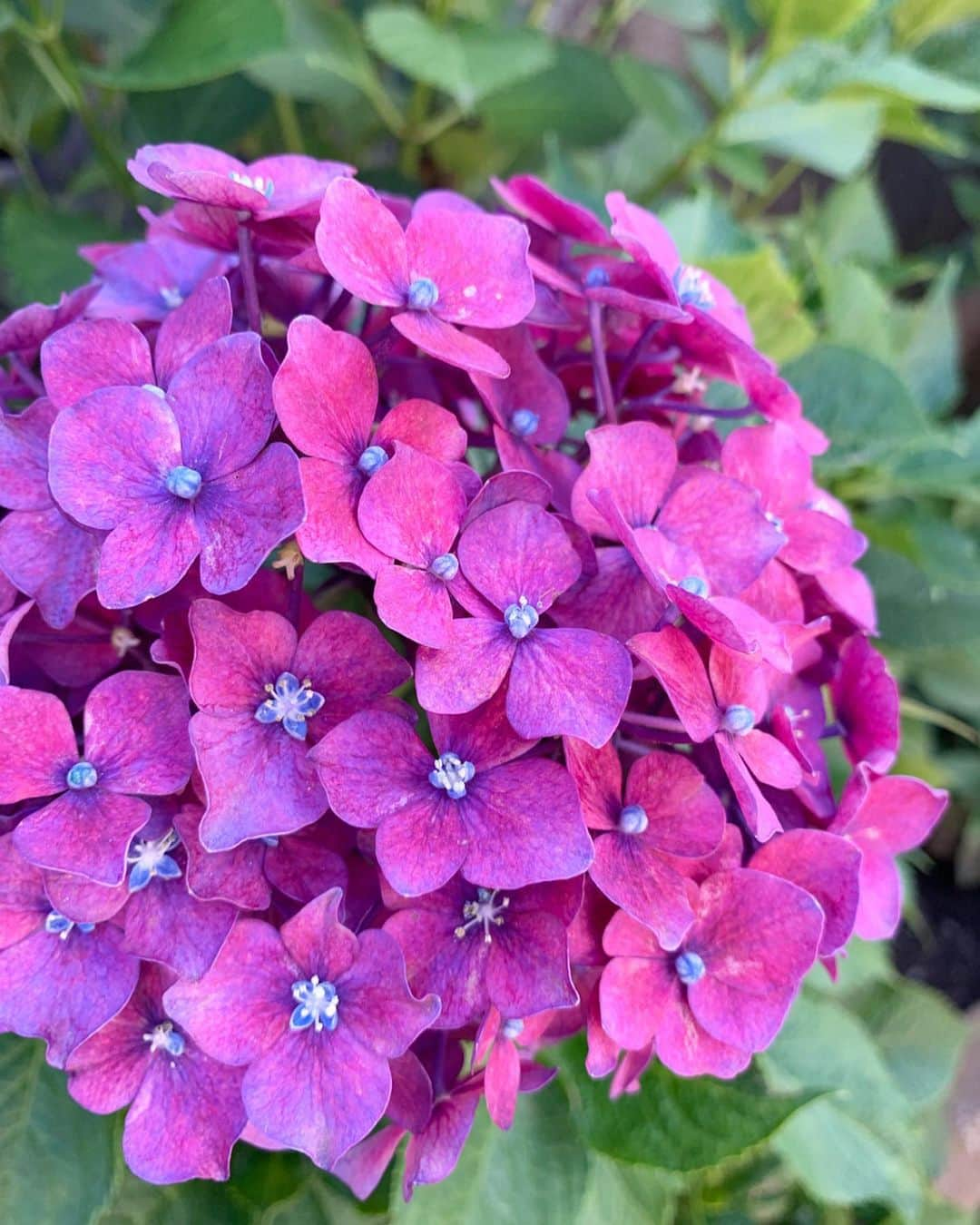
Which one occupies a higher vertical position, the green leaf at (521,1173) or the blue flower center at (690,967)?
the blue flower center at (690,967)

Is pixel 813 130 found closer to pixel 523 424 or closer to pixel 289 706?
pixel 523 424

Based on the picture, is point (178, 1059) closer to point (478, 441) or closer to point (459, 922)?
point (459, 922)

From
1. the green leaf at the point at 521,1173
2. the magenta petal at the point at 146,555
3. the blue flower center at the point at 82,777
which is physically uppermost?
the magenta petal at the point at 146,555

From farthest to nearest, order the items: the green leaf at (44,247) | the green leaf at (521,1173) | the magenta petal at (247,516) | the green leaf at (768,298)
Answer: the green leaf at (44,247), the green leaf at (768,298), the green leaf at (521,1173), the magenta petal at (247,516)

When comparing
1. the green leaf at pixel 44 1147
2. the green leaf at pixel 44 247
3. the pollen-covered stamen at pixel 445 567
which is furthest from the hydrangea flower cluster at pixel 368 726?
the green leaf at pixel 44 247

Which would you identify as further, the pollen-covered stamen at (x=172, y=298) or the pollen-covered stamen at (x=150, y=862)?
the pollen-covered stamen at (x=172, y=298)

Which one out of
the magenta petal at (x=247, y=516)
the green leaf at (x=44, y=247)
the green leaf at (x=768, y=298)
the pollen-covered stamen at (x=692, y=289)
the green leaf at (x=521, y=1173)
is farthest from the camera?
the green leaf at (x=44, y=247)

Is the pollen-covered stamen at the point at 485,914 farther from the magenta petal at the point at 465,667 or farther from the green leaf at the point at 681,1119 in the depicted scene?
the green leaf at the point at 681,1119

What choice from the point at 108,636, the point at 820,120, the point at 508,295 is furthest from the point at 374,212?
the point at 820,120
